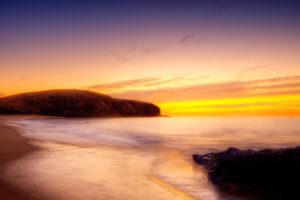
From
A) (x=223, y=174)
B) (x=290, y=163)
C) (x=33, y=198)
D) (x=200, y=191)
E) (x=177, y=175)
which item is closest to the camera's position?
(x=33, y=198)

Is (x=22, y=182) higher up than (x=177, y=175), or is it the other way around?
(x=22, y=182)

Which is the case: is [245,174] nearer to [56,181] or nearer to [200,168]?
[200,168]

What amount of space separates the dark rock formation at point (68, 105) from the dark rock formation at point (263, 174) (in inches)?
3658

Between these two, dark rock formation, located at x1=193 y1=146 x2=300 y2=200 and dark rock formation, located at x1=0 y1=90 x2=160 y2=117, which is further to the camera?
dark rock formation, located at x1=0 y1=90 x2=160 y2=117

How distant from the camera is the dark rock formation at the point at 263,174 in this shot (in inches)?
259

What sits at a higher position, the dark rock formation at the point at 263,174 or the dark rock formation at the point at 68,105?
the dark rock formation at the point at 68,105

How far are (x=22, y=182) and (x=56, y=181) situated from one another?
81 centimetres

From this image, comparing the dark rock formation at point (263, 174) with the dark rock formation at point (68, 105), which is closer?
the dark rock formation at point (263, 174)

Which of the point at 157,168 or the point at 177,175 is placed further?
the point at 157,168

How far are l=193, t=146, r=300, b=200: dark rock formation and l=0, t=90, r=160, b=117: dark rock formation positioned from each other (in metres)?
92.9

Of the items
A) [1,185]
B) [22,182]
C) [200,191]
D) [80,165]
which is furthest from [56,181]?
[200,191]

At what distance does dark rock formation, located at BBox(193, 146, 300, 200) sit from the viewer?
6.57 metres

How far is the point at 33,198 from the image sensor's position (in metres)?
5.37

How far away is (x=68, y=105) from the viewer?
368 ft
